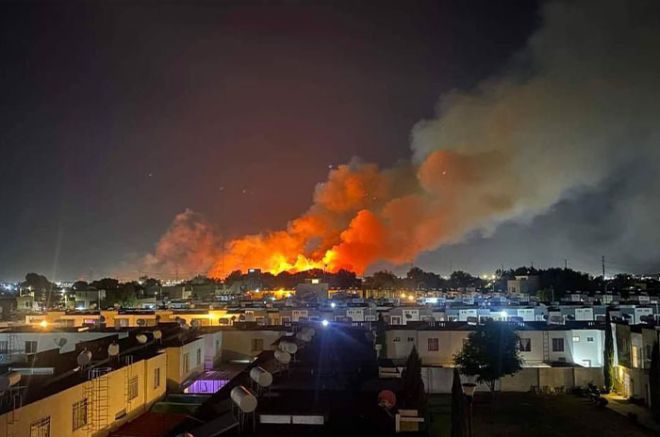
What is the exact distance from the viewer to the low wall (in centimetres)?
2083

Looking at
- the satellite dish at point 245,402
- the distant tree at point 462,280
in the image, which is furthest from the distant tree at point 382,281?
the satellite dish at point 245,402

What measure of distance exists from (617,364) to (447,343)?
20.4 ft

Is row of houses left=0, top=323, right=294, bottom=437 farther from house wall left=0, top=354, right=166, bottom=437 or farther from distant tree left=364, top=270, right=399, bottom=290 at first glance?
distant tree left=364, top=270, right=399, bottom=290

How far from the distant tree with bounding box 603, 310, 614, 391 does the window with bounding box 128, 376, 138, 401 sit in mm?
16859

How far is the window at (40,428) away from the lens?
28.5 ft

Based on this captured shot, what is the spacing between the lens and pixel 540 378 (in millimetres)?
21188

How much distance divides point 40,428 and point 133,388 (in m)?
3.53

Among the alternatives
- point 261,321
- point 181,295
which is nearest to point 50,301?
point 181,295

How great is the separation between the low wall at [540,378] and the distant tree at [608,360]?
234 mm

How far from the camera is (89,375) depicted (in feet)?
35.6

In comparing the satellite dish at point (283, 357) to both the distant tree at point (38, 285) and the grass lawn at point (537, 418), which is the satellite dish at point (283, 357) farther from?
the distant tree at point (38, 285)

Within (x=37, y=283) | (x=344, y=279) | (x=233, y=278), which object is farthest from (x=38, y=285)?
(x=344, y=279)

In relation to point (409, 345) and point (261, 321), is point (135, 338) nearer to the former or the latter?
point (409, 345)

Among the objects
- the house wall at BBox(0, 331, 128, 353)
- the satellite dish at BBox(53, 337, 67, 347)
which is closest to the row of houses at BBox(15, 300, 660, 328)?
the house wall at BBox(0, 331, 128, 353)
